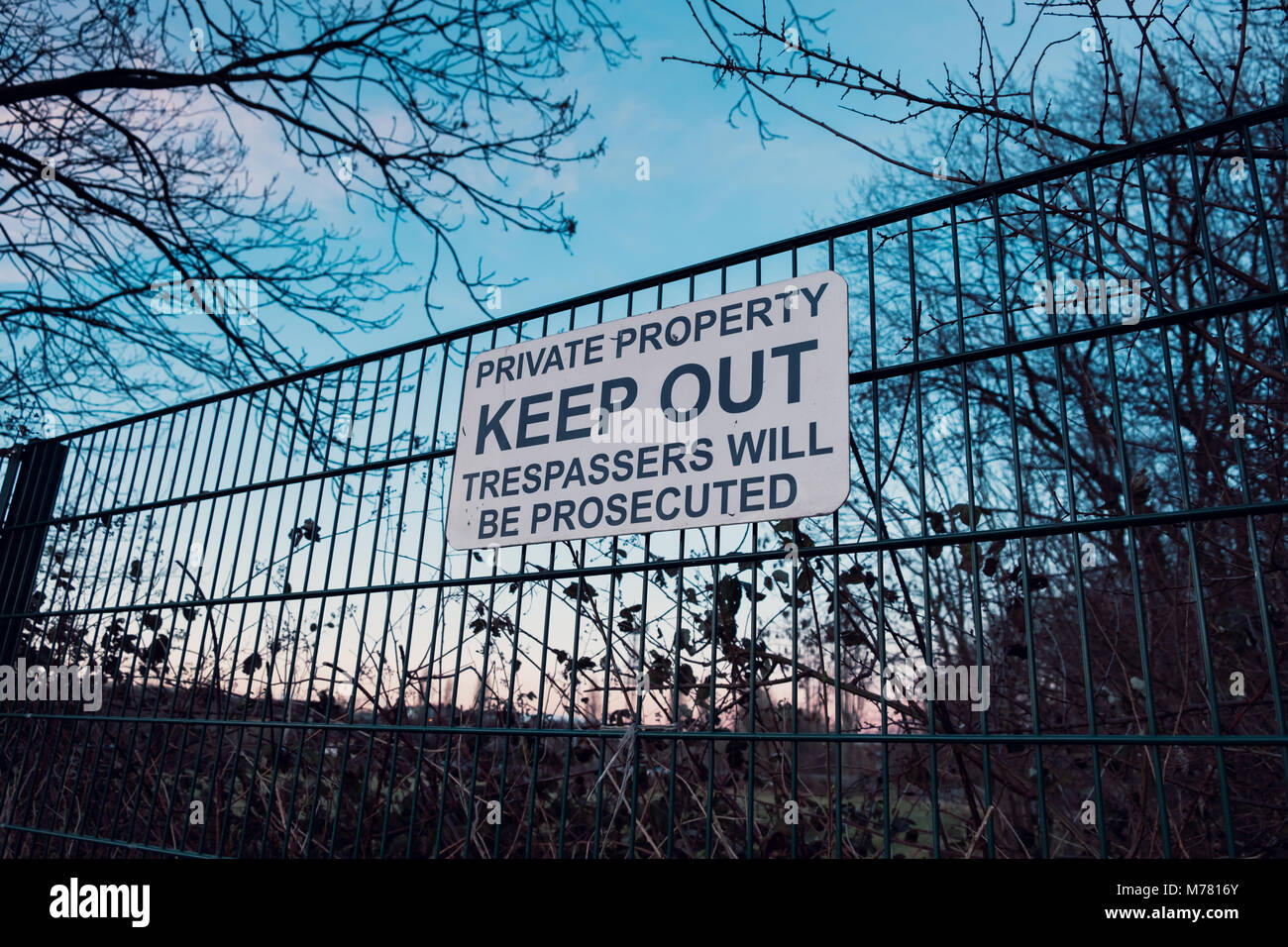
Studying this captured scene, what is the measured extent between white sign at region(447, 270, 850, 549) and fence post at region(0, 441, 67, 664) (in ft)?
9.51

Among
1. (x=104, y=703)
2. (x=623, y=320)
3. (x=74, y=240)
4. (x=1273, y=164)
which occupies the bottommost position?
(x=104, y=703)

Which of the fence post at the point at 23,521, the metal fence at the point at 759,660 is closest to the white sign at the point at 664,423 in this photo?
the metal fence at the point at 759,660

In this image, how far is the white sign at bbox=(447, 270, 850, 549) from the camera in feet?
8.07

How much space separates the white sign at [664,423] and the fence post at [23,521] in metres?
2.90

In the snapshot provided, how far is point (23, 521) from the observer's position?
4.71m

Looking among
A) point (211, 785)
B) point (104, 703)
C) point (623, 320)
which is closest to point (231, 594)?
point (211, 785)

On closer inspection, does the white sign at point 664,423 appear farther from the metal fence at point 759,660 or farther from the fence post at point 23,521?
the fence post at point 23,521

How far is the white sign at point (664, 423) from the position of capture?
246cm

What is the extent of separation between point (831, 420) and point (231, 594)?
8.00 ft

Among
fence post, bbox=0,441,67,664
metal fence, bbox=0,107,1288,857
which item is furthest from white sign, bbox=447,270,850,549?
fence post, bbox=0,441,67,664

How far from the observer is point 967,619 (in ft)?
15.5

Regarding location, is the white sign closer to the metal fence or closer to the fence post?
the metal fence

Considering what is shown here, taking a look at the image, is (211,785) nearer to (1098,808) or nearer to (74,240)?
(1098,808)

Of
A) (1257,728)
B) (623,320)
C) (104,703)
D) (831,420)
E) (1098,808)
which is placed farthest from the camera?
(1257,728)
